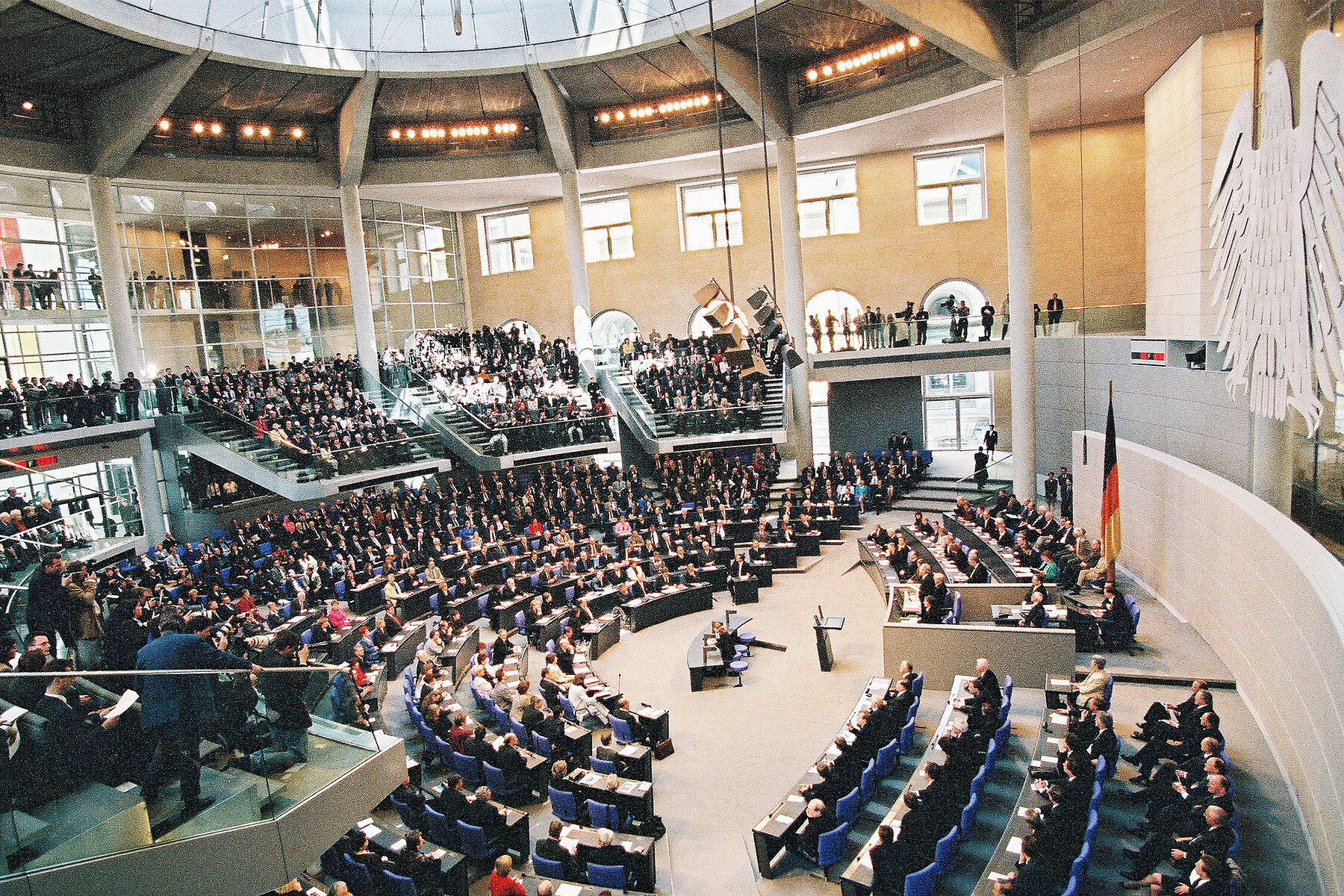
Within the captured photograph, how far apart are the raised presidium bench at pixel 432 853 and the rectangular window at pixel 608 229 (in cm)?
2425

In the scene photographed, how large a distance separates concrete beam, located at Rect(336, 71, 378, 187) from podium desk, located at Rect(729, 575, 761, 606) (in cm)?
1639

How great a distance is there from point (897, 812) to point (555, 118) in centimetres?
2142

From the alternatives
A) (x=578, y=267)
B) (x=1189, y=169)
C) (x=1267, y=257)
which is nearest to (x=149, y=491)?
(x=578, y=267)

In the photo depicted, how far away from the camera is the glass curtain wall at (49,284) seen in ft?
67.0

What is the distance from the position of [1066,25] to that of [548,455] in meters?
15.5

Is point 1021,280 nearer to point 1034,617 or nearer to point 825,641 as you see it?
point 1034,617

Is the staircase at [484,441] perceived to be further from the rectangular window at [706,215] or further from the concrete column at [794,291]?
the rectangular window at [706,215]

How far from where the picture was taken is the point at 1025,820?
7.75m

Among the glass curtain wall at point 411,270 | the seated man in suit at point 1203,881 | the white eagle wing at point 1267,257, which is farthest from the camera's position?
the glass curtain wall at point 411,270

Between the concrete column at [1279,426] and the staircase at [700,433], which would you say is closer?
the concrete column at [1279,426]

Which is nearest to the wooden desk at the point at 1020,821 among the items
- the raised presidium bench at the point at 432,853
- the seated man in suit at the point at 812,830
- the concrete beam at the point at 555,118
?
the seated man in suit at the point at 812,830

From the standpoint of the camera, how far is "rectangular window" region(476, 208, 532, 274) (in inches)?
1255

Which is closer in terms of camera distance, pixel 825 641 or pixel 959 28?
pixel 825 641

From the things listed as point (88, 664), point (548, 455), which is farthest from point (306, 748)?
point (548, 455)
